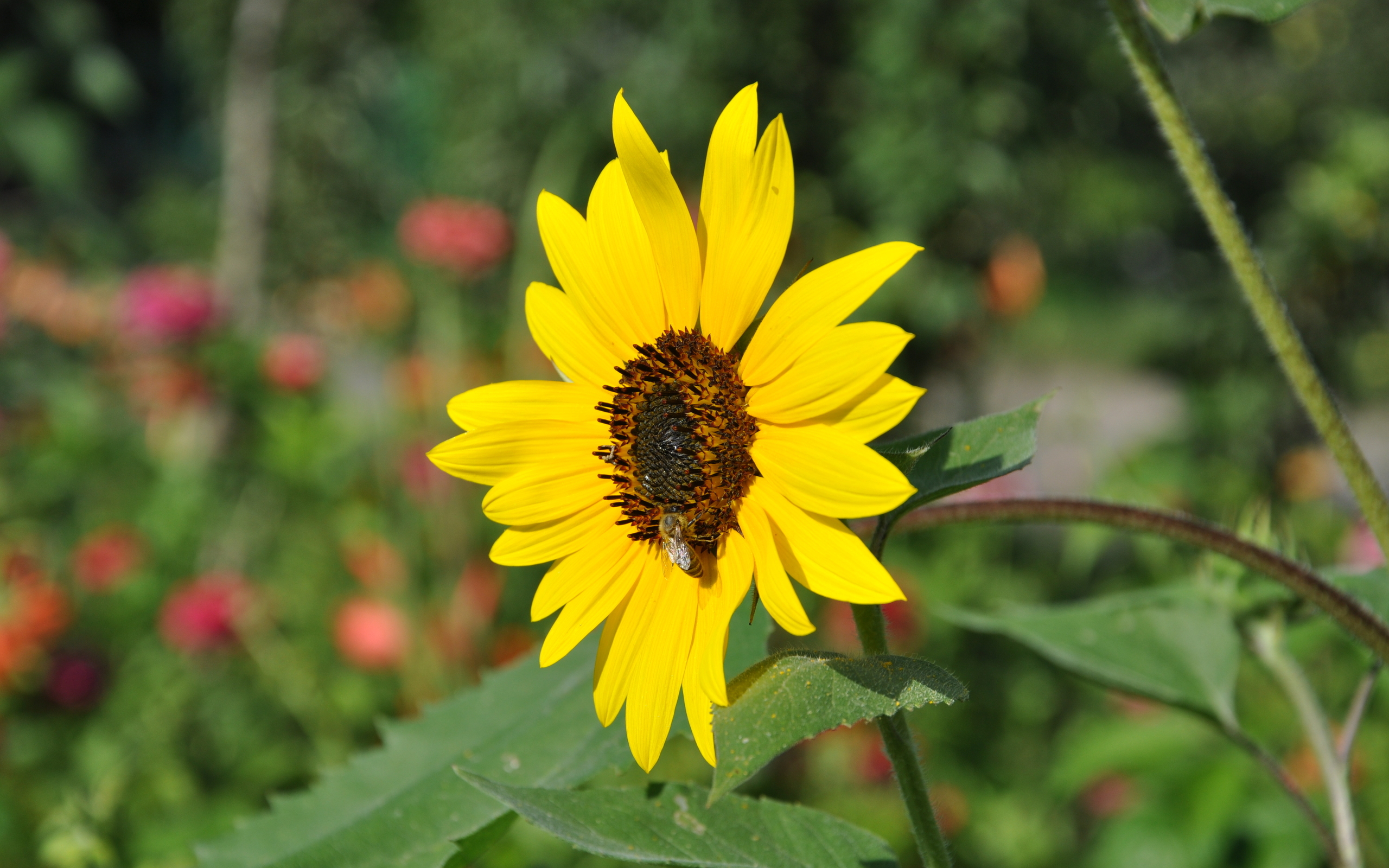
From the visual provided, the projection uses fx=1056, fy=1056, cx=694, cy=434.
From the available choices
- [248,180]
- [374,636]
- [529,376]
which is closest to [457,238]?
[529,376]

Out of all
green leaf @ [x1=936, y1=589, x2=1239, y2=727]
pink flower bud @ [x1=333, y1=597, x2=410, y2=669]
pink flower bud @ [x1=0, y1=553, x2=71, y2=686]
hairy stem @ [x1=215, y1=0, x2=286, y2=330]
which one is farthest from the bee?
hairy stem @ [x1=215, y1=0, x2=286, y2=330]

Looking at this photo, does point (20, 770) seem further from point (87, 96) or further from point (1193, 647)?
point (87, 96)

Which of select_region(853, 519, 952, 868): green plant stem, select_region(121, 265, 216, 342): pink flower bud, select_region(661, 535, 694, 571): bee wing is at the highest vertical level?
select_region(121, 265, 216, 342): pink flower bud

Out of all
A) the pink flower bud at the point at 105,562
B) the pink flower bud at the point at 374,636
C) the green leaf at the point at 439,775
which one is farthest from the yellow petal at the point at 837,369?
the pink flower bud at the point at 105,562

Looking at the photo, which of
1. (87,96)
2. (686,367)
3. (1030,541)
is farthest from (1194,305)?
(87,96)

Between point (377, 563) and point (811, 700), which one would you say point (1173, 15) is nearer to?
point (811, 700)

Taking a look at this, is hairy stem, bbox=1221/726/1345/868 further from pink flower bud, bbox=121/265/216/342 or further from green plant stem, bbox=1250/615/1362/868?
pink flower bud, bbox=121/265/216/342
